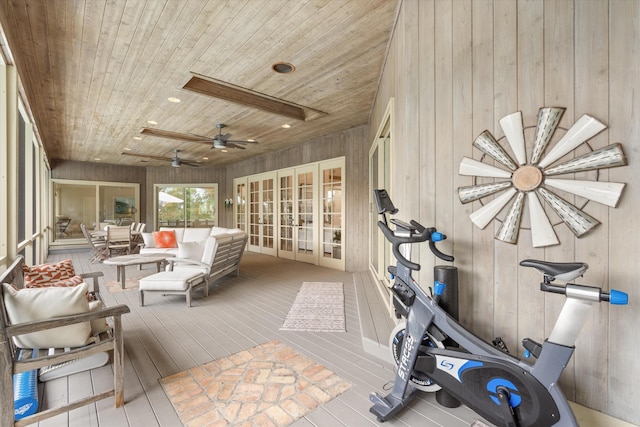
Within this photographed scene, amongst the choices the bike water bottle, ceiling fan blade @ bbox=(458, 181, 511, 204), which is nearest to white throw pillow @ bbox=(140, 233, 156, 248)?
the bike water bottle

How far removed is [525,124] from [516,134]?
0.22ft

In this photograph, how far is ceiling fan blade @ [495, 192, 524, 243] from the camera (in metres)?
1.70

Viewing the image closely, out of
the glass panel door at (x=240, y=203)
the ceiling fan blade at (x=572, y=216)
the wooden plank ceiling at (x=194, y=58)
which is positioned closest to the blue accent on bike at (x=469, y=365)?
→ the ceiling fan blade at (x=572, y=216)

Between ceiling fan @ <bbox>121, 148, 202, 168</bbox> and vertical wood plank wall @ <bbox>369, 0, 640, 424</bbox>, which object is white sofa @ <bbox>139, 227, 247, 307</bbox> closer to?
vertical wood plank wall @ <bbox>369, 0, 640, 424</bbox>

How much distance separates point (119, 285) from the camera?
4.71 m

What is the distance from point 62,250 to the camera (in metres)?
8.75

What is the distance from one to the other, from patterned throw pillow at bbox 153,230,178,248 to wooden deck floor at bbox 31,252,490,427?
1.87 m

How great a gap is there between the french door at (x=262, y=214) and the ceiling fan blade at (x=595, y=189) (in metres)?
6.68

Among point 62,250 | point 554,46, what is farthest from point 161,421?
point 62,250

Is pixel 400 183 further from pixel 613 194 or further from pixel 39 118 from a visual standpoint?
pixel 39 118

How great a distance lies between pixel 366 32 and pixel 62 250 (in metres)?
10.7

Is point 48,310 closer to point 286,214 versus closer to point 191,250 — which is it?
point 191,250

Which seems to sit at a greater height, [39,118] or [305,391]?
[39,118]

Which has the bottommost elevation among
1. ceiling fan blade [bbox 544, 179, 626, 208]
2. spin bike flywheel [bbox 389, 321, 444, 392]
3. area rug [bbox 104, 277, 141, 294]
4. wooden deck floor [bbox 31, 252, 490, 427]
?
wooden deck floor [bbox 31, 252, 490, 427]
